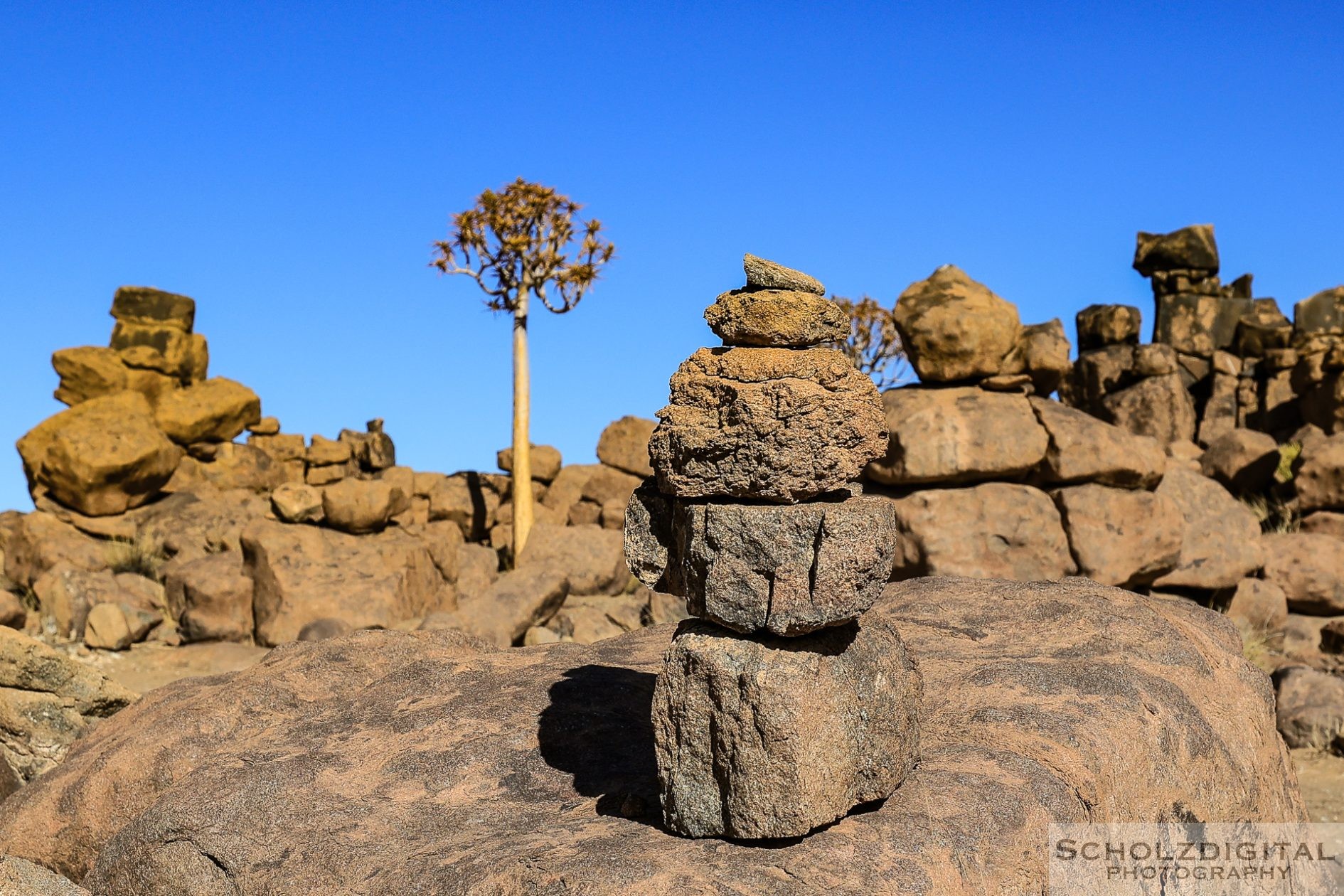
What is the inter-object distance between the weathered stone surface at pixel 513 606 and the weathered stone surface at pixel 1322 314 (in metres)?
13.5

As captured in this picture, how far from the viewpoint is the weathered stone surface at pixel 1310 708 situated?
33.9 ft

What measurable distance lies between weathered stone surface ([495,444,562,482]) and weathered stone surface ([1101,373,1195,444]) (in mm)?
9247

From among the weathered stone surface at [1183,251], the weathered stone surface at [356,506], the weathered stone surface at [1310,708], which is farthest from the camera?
the weathered stone surface at [1183,251]

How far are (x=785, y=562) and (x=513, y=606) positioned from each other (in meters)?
10.4

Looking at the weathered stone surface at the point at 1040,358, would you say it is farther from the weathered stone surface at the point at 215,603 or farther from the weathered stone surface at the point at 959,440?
the weathered stone surface at the point at 215,603

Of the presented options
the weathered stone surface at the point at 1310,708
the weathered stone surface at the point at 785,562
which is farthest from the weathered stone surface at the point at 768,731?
the weathered stone surface at the point at 1310,708

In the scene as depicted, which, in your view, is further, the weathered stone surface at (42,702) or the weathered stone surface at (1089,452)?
the weathered stone surface at (1089,452)

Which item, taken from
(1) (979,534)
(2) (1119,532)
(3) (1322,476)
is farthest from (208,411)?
(3) (1322,476)

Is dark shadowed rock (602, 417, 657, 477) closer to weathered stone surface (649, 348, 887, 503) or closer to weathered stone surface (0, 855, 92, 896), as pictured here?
weathered stone surface (0, 855, 92, 896)

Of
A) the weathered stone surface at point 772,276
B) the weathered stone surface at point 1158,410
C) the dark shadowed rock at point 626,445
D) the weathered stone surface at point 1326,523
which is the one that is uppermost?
the weathered stone surface at point 1158,410

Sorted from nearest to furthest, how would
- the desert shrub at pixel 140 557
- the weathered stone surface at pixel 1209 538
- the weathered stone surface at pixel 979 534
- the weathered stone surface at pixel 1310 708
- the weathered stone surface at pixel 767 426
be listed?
the weathered stone surface at pixel 767 426 < the weathered stone surface at pixel 1310 708 < the weathered stone surface at pixel 979 534 < the weathered stone surface at pixel 1209 538 < the desert shrub at pixel 140 557

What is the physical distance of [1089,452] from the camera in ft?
40.4

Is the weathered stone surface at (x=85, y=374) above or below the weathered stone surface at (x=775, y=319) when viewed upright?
above

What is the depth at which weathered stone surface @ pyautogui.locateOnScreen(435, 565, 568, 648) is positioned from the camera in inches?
547
